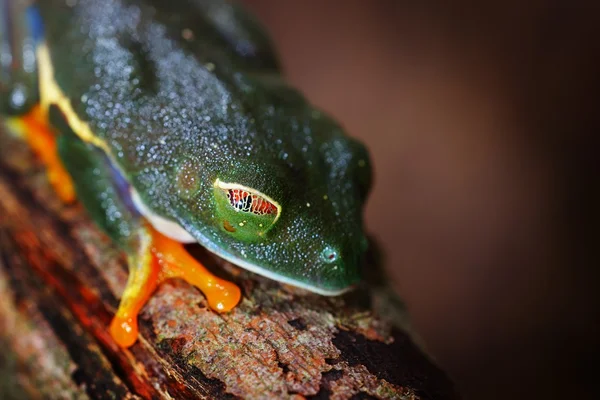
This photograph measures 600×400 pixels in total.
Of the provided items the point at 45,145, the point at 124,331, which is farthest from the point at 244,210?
the point at 45,145

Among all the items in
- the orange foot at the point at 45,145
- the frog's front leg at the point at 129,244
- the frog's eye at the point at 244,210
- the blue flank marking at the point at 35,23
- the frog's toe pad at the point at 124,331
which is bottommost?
the orange foot at the point at 45,145

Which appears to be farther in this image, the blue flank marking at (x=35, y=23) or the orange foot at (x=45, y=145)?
the blue flank marking at (x=35, y=23)

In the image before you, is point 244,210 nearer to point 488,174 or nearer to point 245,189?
point 245,189

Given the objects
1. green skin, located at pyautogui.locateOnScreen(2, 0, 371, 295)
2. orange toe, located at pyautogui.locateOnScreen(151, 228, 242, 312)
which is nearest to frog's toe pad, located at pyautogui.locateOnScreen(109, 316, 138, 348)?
orange toe, located at pyautogui.locateOnScreen(151, 228, 242, 312)

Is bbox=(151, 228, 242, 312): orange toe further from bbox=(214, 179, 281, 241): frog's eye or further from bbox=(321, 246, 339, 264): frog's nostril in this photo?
bbox=(321, 246, 339, 264): frog's nostril

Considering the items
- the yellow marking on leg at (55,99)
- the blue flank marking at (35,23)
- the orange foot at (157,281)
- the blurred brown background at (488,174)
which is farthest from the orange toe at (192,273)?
Answer: the blurred brown background at (488,174)

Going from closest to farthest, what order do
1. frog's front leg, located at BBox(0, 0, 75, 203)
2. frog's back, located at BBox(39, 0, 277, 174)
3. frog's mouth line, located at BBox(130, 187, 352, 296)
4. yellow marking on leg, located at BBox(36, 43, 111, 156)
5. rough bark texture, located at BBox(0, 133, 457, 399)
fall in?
rough bark texture, located at BBox(0, 133, 457, 399), frog's mouth line, located at BBox(130, 187, 352, 296), frog's back, located at BBox(39, 0, 277, 174), yellow marking on leg, located at BBox(36, 43, 111, 156), frog's front leg, located at BBox(0, 0, 75, 203)

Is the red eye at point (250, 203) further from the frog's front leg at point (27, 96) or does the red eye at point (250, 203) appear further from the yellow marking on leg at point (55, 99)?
the frog's front leg at point (27, 96)
